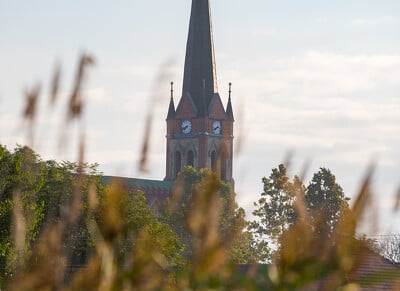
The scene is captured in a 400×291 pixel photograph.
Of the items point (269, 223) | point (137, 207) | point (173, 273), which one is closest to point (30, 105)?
A: point (173, 273)

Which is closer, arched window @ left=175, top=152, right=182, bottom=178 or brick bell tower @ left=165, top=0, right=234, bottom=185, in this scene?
brick bell tower @ left=165, top=0, right=234, bottom=185

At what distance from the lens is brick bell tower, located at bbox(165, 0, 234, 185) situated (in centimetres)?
11144

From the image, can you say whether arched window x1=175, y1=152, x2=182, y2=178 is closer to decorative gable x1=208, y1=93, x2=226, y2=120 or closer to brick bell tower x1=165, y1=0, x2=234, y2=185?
brick bell tower x1=165, y1=0, x2=234, y2=185

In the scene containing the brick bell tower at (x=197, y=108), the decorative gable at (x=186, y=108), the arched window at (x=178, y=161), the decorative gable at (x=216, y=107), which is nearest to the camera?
the brick bell tower at (x=197, y=108)

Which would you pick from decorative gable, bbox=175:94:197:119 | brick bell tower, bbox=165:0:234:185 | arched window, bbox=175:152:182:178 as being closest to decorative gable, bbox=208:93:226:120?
brick bell tower, bbox=165:0:234:185

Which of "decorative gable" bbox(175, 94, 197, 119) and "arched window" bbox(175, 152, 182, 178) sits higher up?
"decorative gable" bbox(175, 94, 197, 119)

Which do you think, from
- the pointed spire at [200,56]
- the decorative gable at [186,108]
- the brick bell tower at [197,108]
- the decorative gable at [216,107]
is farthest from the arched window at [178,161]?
the pointed spire at [200,56]

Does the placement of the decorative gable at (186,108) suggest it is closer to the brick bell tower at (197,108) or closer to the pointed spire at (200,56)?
the brick bell tower at (197,108)

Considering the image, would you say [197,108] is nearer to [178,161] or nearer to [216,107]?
[216,107]

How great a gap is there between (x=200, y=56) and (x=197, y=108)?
23.1 feet

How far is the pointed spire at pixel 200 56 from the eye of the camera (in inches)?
4370

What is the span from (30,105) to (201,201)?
110cm

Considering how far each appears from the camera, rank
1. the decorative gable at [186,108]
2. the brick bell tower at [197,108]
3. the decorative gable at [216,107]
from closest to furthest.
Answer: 1. the brick bell tower at [197,108]
2. the decorative gable at [216,107]
3. the decorative gable at [186,108]

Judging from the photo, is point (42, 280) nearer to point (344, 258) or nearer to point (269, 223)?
point (344, 258)
